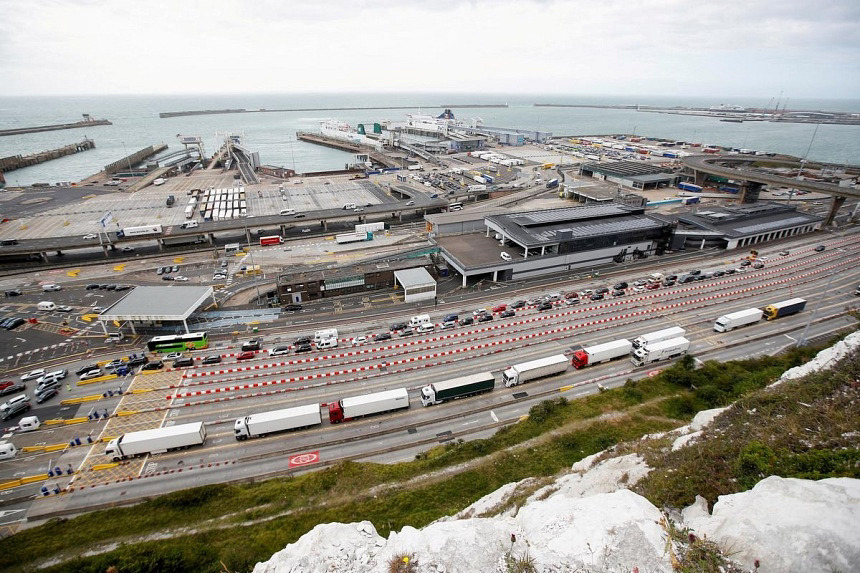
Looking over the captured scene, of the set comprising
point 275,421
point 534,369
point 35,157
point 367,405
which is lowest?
point 275,421

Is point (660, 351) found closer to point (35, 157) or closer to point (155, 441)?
point (155, 441)

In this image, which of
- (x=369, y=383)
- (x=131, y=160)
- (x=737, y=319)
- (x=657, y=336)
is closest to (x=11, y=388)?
(x=369, y=383)

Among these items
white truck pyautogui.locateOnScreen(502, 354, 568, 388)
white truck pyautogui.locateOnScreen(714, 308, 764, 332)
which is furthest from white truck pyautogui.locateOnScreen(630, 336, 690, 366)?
white truck pyautogui.locateOnScreen(502, 354, 568, 388)

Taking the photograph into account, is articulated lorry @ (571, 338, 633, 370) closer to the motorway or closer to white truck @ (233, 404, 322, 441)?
the motorway

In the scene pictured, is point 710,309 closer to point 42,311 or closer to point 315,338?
point 315,338

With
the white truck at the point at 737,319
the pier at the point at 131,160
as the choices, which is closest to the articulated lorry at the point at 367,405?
the white truck at the point at 737,319

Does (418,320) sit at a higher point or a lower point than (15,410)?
higher
